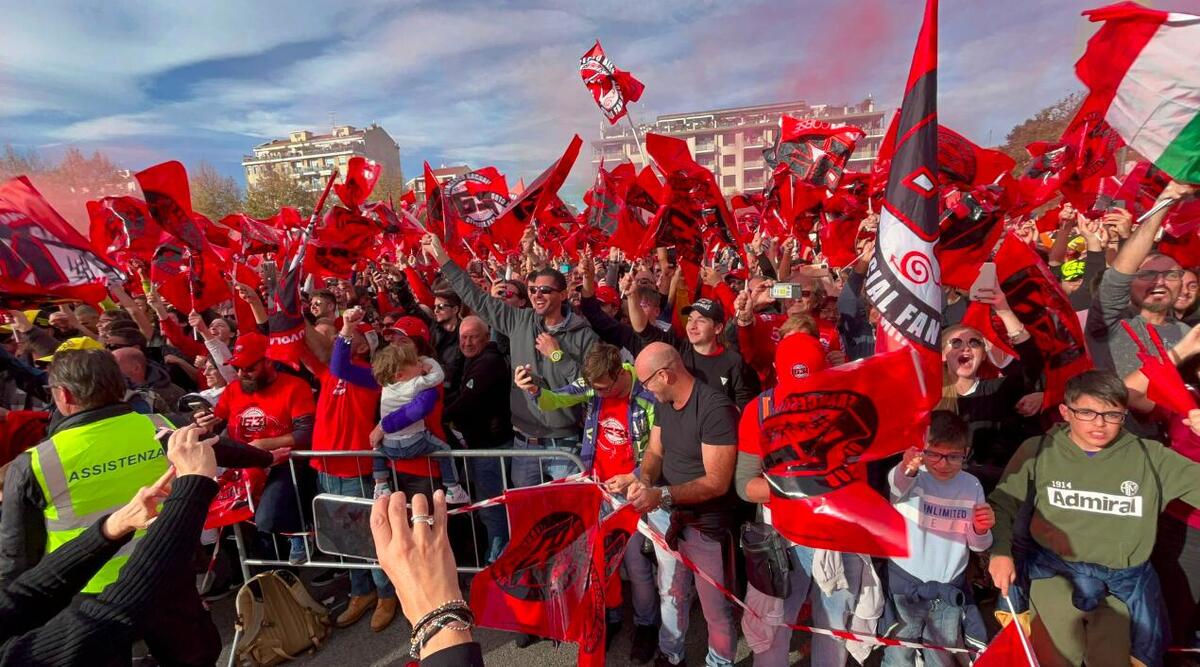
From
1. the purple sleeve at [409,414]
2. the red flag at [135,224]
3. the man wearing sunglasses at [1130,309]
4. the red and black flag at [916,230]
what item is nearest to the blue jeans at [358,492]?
the purple sleeve at [409,414]

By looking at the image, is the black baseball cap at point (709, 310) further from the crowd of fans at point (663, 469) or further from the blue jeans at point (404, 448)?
the blue jeans at point (404, 448)

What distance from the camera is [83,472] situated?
8.35 ft

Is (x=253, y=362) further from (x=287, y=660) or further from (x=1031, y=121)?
(x=1031, y=121)

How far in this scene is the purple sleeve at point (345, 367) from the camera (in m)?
4.28

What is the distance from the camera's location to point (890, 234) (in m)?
2.47

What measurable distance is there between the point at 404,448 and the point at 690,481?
200 cm

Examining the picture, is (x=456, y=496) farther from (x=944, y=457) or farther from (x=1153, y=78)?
(x=1153, y=78)

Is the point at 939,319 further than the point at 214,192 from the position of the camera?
No

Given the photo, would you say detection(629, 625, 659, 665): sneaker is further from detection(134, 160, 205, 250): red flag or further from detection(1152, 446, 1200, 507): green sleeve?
detection(134, 160, 205, 250): red flag

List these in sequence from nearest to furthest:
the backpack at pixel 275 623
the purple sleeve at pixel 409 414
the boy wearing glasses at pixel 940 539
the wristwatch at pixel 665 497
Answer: the boy wearing glasses at pixel 940 539 < the wristwatch at pixel 665 497 < the backpack at pixel 275 623 < the purple sleeve at pixel 409 414

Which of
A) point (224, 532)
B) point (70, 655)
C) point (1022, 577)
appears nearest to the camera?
point (70, 655)

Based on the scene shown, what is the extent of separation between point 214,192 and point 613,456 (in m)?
64.4

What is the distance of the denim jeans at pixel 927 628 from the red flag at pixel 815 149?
16.5 ft

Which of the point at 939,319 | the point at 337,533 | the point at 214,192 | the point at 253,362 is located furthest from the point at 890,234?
the point at 214,192
